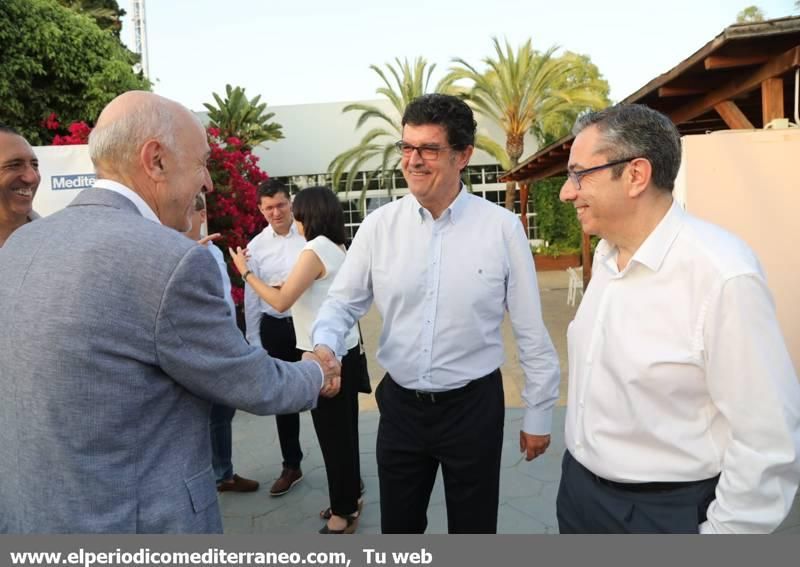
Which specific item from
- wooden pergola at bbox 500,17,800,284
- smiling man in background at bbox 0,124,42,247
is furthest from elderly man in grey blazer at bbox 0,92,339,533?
wooden pergola at bbox 500,17,800,284

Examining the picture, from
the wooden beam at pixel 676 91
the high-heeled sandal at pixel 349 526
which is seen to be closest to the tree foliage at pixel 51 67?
the wooden beam at pixel 676 91

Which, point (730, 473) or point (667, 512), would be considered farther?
point (667, 512)

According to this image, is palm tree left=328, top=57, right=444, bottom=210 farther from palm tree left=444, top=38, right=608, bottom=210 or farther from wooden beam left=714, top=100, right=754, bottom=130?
wooden beam left=714, top=100, right=754, bottom=130

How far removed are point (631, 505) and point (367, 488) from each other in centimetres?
270

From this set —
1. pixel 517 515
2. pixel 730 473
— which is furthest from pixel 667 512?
pixel 517 515

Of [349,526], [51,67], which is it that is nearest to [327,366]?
[349,526]

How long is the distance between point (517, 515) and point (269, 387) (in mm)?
2533

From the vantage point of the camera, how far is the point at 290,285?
3.31 m

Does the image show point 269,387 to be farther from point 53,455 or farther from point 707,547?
point 707,547

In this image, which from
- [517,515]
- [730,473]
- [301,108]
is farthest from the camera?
[301,108]

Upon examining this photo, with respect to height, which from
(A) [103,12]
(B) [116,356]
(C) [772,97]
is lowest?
(B) [116,356]

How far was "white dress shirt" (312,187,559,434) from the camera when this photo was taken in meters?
2.38

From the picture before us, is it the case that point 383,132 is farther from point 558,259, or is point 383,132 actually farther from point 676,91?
point 676,91

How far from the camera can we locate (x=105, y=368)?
132 cm
